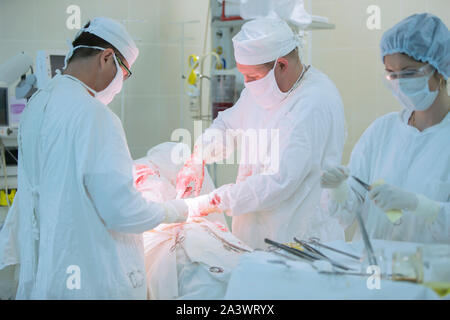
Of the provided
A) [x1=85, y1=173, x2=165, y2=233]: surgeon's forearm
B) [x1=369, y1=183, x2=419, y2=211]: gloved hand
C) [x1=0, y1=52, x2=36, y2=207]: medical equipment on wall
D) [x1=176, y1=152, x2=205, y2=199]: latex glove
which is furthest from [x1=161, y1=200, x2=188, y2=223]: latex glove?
[x1=0, y1=52, x2=36, y2=207]: medical equipment on wall

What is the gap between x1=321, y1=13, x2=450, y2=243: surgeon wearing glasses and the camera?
1.53 m

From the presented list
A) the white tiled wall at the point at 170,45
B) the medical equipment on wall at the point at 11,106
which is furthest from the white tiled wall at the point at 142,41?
the medical equipment on wall at the point at 11,106

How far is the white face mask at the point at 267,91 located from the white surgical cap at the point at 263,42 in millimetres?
75

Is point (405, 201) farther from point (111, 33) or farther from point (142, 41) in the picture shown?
point (142, 41)

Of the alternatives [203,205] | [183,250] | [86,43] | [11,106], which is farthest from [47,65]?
[183,250]

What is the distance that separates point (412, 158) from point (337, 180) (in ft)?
1.01

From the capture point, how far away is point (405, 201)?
1.49 m

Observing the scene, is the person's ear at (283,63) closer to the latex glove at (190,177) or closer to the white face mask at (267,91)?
the white face mask at (267,91)

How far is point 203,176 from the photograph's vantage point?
2312 mm

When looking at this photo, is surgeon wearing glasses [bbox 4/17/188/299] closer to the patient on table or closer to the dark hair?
the dark hair

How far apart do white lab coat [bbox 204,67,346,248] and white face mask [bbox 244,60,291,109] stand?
4 cm

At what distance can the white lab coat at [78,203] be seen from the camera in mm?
1571
